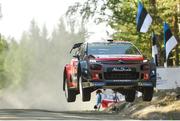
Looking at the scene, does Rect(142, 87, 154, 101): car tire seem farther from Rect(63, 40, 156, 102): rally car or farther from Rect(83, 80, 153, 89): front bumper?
Rect(83, 80, 153, 89): front bumper

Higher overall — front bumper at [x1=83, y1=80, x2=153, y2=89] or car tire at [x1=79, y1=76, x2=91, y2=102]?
front bumper at [x1=83, y1=80, x2=153, y2=89]

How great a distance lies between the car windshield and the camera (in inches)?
446

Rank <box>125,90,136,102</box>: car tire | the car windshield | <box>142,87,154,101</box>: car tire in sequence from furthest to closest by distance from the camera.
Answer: <box>125,90,136,102</box>: car tire, <box>142,87,154,101</box>: car tire, the car windshield

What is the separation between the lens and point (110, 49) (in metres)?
11.4

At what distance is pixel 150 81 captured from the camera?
11.1m

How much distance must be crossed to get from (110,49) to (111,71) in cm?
70

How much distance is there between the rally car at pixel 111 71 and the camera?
426 inches

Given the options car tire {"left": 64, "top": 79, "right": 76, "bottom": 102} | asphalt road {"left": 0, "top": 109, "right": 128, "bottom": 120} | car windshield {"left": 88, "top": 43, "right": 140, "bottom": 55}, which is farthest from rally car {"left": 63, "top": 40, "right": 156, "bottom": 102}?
asphalt road {"left": 0, "top": 109, "right": 128, "bottom": 120}

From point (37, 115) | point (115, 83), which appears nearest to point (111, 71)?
point (115, 83)

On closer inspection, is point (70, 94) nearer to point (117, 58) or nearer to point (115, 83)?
point (115, 83)

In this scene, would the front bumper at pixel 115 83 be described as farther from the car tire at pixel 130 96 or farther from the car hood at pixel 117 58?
the car tire at pixel 130 96

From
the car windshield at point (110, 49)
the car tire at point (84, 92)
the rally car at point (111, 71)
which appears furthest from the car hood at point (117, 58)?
the car tire at point (84, 92)

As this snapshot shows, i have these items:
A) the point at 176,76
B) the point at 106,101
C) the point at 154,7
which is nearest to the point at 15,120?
the point at 176,76

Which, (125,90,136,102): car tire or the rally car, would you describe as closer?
the rally car
